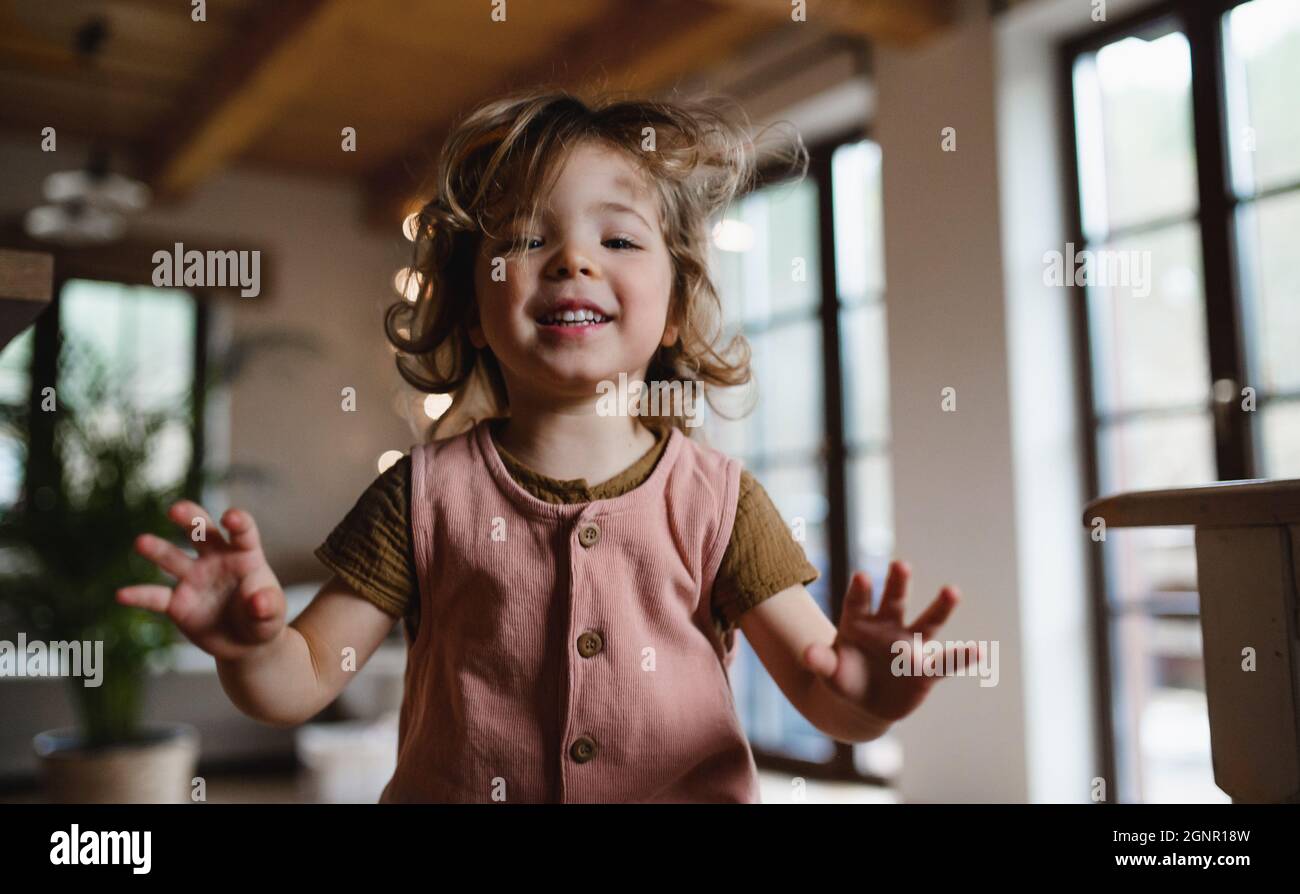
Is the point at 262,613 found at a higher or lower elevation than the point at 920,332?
lower

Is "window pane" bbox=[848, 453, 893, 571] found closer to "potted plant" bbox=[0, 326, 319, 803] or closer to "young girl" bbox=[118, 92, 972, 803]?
"potted plant" bbox=[0, 326, 319, 803]

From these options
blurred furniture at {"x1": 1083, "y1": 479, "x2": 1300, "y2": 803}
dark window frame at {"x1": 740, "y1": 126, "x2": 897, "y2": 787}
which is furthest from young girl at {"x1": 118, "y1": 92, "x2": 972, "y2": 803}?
dark window frame at {"x1": 740, "y1": 126, "x2": 897, "y2": 787}

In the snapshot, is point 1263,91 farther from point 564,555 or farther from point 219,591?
point 219,591

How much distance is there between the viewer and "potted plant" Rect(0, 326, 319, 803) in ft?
7.88

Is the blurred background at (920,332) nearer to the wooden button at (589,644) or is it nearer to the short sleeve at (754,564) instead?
the short sleeve at (754,564)

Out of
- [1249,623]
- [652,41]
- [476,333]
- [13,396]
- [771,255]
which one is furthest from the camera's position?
[13,396]

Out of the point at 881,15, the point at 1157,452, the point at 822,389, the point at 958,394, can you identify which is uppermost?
the point at 881,15

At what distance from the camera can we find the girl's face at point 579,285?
77cm

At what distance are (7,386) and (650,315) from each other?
4069 millimetres

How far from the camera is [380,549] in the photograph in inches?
31.0

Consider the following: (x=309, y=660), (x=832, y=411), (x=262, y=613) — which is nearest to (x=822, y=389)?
(x=832, y=411)

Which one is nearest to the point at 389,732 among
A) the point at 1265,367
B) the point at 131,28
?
the point at 131,28

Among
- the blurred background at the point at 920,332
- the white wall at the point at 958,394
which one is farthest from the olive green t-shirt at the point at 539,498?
the white wall at the point at 958,394

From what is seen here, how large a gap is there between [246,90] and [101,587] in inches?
67.1
